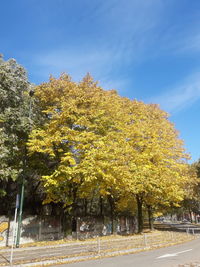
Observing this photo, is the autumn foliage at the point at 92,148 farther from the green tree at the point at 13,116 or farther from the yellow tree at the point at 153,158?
the green tree at the point at 13,116

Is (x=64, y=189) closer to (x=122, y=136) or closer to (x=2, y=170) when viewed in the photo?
(x=2, y=170)

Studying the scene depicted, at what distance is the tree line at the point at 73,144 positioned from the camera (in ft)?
52.7

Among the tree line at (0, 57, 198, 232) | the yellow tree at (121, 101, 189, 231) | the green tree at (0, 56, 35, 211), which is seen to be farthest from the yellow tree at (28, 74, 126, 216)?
the yellow tree at (121, 101, 189, 231)

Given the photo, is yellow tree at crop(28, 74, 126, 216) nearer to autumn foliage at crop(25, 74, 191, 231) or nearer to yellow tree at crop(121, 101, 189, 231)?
autumn foliage at crop(25, 74, 191, 231)

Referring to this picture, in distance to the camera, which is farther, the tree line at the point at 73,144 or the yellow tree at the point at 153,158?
the yellow tree at the point at 153,158

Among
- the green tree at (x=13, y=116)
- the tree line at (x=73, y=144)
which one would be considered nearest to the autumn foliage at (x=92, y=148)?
the tree line at (x=73, y=144)

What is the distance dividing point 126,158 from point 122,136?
272 centimetres

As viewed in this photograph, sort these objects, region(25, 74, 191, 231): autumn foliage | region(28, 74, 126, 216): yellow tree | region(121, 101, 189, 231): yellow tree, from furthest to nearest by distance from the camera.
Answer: region(121, 101, 189, 231): yellow tree → region(25, 74, 191, 231): autumn foliage → region(28, 74, 126, 216): yellow tree

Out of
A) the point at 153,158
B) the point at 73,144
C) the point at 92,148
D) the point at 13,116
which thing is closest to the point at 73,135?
the point at 73,144

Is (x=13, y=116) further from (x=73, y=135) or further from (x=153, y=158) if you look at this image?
(x=153, y=158)

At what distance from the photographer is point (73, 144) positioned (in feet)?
57.1

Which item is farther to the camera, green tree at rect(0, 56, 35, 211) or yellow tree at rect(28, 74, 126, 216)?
green tree at rect(0, 56, 35, 211)

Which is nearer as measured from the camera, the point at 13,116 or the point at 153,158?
the point at 13,116

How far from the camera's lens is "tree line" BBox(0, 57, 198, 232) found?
52.7ft
